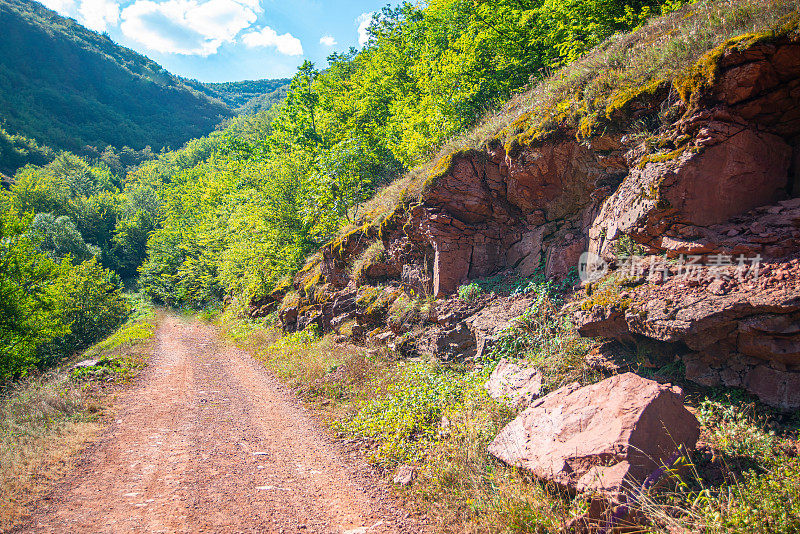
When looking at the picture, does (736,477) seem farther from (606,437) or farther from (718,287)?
(718,287)

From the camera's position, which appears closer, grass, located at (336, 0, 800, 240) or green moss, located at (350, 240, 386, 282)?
grass, located at (336, 0, 800, 240)

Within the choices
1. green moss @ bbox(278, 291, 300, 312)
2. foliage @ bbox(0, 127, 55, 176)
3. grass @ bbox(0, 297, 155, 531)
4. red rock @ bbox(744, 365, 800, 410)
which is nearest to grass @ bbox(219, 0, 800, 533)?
red rock @ bbox(744, 365, 800, 410)

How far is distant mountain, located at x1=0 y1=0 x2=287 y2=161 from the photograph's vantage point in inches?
3509

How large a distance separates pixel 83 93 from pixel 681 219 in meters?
151

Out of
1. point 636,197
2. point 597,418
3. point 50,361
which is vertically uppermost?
point 636,197

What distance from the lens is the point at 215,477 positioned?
18.3 feet

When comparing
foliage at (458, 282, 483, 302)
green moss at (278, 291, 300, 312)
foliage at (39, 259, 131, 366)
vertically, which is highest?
foliage at (458, 282, 483, 302)

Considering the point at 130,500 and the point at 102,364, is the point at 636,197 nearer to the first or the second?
the point at 130,500

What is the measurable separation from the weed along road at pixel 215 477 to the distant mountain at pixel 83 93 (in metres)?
107

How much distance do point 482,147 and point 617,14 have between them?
19.3ft

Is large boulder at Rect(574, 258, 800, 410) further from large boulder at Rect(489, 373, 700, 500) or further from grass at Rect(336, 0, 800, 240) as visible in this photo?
grass at Rect(336, 0, 800, 240)

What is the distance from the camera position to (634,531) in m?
3.36

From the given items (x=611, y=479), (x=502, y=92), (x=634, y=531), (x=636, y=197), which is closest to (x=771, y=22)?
(x=636, y=197)

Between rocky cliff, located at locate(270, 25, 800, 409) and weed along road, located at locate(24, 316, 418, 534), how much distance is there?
3.77m
